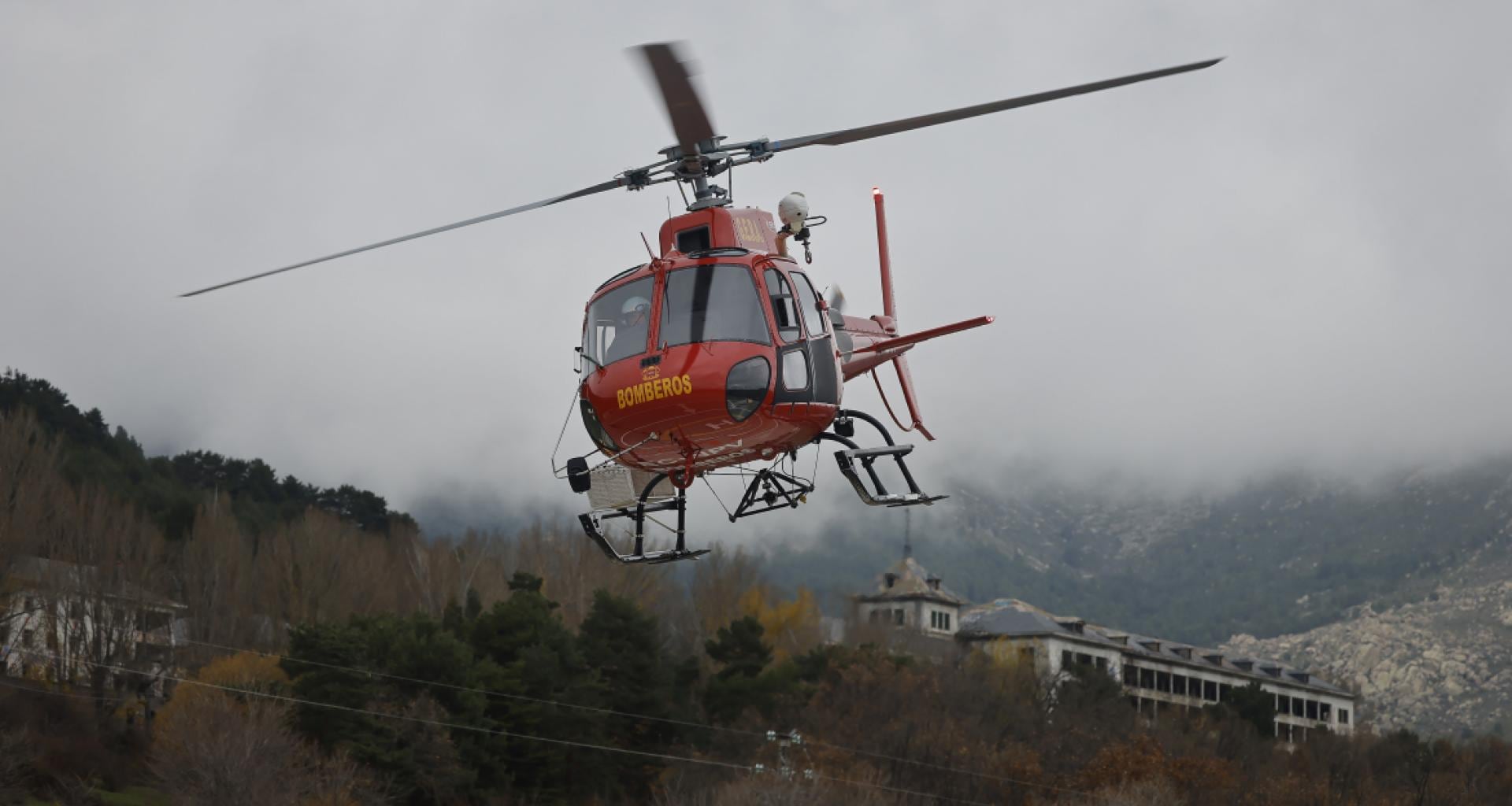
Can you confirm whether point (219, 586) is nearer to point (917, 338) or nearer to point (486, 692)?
point (486, 692)

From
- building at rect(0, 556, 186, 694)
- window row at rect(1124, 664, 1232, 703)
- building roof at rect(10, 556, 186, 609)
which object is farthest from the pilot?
window row at rect(1124, 664, 1232, 703)

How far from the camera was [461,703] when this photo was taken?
189 feet

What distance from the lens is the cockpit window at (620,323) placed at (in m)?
18.4

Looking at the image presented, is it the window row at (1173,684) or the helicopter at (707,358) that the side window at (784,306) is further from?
the window row at (1173,684)

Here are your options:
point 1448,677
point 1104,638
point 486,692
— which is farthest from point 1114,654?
point 486,692

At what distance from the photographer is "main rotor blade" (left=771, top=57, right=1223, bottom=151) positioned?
49.0 ft

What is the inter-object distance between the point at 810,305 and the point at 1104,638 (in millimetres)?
113288

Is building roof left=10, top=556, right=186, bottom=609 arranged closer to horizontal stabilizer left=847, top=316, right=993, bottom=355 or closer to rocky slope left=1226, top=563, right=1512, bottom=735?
horizontal stabilizer left=847, top=316, right=993, bottom=355

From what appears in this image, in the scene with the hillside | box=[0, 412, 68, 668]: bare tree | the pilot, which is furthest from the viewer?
the hillside

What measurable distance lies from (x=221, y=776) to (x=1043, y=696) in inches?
2005

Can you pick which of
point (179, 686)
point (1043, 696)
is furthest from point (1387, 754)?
point (179, 686)

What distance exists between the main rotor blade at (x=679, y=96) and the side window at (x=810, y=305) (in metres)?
1.91

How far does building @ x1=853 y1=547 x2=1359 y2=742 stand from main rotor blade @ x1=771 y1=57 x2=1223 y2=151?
94.7m

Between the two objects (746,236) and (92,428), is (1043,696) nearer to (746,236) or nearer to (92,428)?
(92,428)
